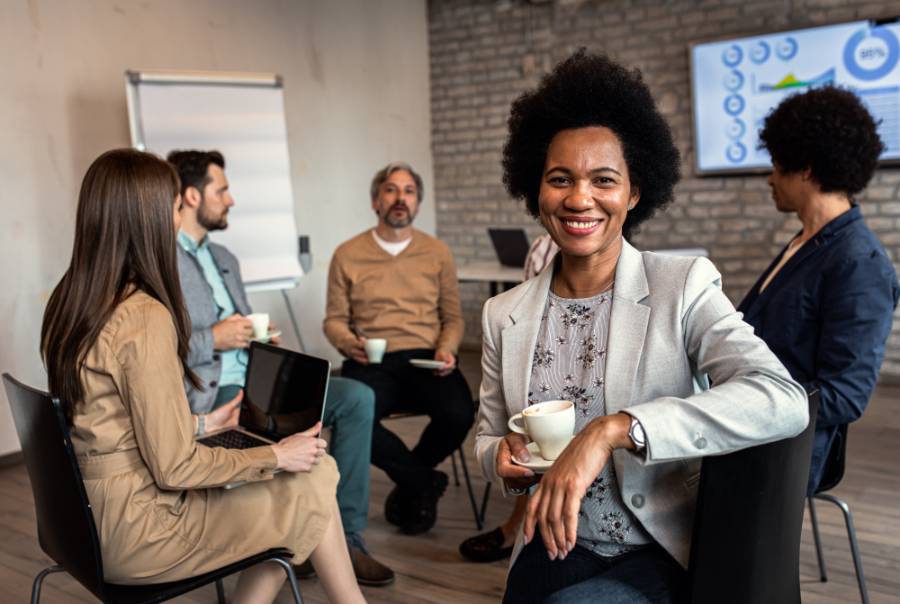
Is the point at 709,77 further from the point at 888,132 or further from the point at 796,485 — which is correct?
the point at 796,485

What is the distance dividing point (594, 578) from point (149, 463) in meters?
0.95

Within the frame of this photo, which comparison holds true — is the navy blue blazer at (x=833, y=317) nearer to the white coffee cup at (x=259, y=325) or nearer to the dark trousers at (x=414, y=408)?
the dark trousers at (x=414, y=408)

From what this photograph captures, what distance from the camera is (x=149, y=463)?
5.82 feet

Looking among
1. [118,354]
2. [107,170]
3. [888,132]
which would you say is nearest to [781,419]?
[118,354]

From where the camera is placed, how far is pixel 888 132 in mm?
4824

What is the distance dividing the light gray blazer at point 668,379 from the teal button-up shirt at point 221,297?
1.66 meters

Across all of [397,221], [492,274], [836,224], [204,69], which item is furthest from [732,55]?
[836,224]

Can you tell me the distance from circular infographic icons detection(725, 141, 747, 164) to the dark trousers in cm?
284

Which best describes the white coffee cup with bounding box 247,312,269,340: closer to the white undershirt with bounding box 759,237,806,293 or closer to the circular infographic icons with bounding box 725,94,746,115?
the white undershirt with bounding box 759,237,806,293

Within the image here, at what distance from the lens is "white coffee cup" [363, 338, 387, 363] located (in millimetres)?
3174

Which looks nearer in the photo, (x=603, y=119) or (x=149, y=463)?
(x=603, y=119)

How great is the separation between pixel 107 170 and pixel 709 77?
4345mm

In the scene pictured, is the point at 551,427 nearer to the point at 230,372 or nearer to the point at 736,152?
the point at 230,372

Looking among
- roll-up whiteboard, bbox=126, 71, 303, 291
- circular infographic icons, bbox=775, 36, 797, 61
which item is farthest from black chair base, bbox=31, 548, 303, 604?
circular infographic icons, bbox=775, 36, 797, 61
